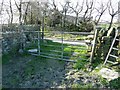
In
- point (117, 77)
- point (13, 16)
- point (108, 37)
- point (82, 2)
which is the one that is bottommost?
point (117, 77)

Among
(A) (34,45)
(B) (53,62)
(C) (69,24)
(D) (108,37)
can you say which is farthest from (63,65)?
(C) (69,24)

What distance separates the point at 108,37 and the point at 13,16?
11.0 m

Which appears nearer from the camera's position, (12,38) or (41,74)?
(41,74)

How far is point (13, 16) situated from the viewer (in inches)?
647

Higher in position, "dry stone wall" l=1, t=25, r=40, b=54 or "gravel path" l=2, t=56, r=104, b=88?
"dry stone wall" l=1, t=25, r=40, b=54

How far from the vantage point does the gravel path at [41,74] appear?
5883 millimetres

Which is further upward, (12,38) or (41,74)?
(12,38)

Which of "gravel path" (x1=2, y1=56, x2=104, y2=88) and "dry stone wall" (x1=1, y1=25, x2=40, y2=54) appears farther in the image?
"dry stone wall" (x1=1, y1=25, x2=40, y2=54)

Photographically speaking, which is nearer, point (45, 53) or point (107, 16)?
point (45, 53)

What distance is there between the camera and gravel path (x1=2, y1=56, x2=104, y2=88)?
19.3ft

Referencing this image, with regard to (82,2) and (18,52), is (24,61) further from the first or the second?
(82,2)

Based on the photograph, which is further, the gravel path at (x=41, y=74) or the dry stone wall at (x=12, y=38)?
the dry stone wall at (x=12, y=38)

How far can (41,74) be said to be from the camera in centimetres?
650

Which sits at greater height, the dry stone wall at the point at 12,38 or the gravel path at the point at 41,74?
the dry stone wall at the point at 12,38
